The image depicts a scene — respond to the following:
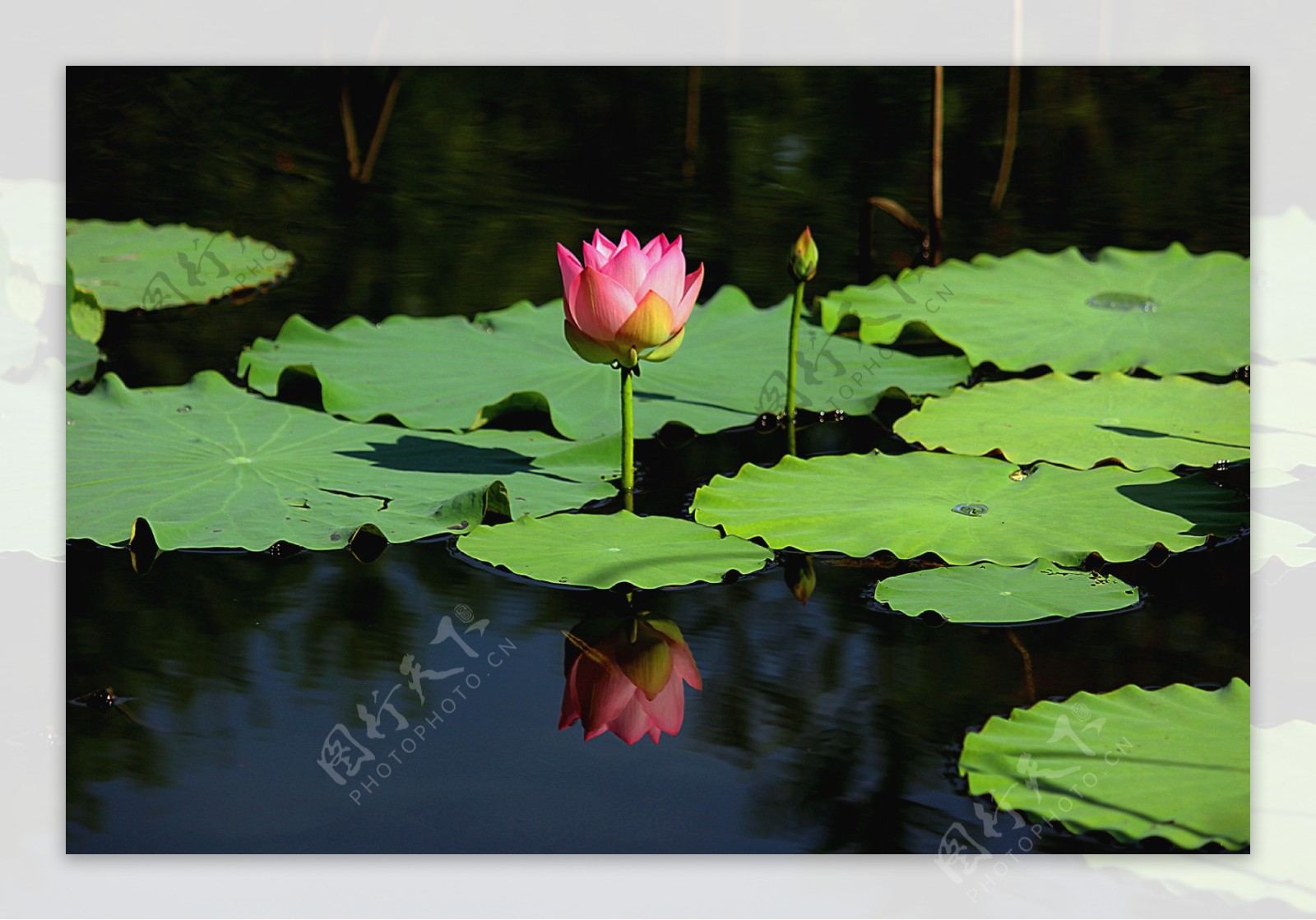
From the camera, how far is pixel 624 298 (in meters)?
1.65

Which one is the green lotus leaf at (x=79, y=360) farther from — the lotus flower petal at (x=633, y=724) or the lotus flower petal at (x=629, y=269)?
the lotus flower petal at (x=633, y=724)

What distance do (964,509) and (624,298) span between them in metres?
0.52

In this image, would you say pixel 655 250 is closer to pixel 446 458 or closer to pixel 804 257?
pixel 804 257

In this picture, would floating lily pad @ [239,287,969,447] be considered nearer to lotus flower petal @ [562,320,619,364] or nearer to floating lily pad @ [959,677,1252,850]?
lotus flower petal @ [562,320,619,364]

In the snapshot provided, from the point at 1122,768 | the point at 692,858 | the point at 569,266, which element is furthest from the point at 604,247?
the point at 1122,768

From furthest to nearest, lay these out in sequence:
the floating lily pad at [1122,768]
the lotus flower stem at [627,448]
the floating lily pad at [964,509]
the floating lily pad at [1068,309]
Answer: the floating lily pad at [1068,309] < the lotus flower stem at [627,448] < the floating lily pad at [964,509] < the floating lily pad at [1122,768]

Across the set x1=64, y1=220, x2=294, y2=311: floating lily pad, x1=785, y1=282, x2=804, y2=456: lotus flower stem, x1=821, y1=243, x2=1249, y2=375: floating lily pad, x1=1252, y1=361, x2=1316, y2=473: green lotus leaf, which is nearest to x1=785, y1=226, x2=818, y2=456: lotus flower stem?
x1=785, y1=282, x2=804, y2=456: lotus flower stem

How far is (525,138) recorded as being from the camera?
216cm

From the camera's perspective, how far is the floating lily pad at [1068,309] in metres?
2.10

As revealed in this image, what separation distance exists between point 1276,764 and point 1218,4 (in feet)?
3.25

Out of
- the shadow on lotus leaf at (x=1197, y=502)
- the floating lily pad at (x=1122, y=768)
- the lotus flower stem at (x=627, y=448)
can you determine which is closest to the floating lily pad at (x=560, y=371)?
the lotus flower stem at (x=627, y=448)

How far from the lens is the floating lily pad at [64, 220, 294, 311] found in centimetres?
213

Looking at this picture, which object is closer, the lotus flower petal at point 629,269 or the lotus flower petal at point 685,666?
the lotus flower petal at point 685,666

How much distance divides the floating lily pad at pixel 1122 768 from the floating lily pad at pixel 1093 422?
1.45 feet
